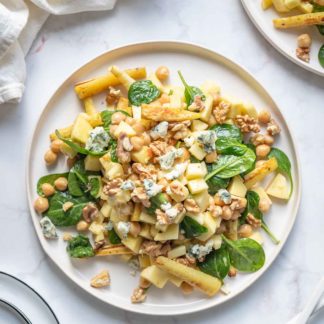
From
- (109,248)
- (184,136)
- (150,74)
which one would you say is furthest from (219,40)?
Answer: (109,248)

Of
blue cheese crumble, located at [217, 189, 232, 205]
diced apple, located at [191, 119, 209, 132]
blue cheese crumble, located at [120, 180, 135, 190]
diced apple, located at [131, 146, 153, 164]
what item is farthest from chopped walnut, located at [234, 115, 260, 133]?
blue cheese crumble, located at [120, 180, 135, 190]

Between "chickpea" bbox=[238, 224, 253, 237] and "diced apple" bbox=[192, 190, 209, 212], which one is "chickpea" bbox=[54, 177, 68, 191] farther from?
"chickpea" bbox=[238, 224, 253, 237]

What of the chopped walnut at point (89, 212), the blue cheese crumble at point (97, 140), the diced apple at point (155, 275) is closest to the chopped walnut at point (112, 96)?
the blue cheese crumble at point (97, 140)

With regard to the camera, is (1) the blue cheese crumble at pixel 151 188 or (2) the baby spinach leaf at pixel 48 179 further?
(2) the baby spinach leaf at pixel 48 179

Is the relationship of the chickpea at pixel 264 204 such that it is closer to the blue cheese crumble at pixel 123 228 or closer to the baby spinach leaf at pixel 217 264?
the baby spinach leaf at pixel 217 264

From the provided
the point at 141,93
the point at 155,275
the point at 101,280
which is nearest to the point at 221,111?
the point at 141,93

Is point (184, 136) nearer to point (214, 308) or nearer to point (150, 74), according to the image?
point (150, 74)
